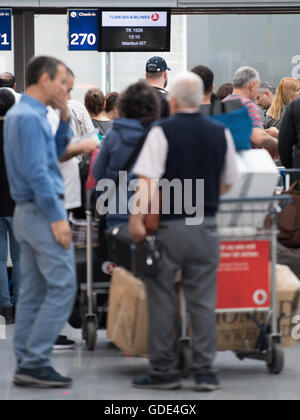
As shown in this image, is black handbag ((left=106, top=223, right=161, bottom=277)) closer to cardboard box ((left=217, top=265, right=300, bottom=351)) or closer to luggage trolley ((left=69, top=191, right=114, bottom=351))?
luggage trolley ((left=69, top=191, right=114, bottom=351))

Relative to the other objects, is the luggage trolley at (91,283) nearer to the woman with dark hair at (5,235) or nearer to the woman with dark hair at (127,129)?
the woman with dark hair at (127,129)

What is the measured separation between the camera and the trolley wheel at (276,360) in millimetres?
5770

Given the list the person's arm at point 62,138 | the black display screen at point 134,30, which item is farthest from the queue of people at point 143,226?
the black display screen at point 134,30

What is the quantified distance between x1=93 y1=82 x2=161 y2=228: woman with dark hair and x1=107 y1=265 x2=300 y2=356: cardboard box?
25.7 inches

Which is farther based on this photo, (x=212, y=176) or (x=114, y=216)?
(x=114, y=216)

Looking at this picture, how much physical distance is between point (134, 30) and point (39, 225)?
8.94 m

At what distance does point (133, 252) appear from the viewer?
5719 millimetres

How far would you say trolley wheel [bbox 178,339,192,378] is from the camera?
18.2ft

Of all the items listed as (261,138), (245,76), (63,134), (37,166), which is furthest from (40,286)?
(245,76)

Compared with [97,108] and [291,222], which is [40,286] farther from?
[97,108]

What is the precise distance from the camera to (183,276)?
5340 mm
